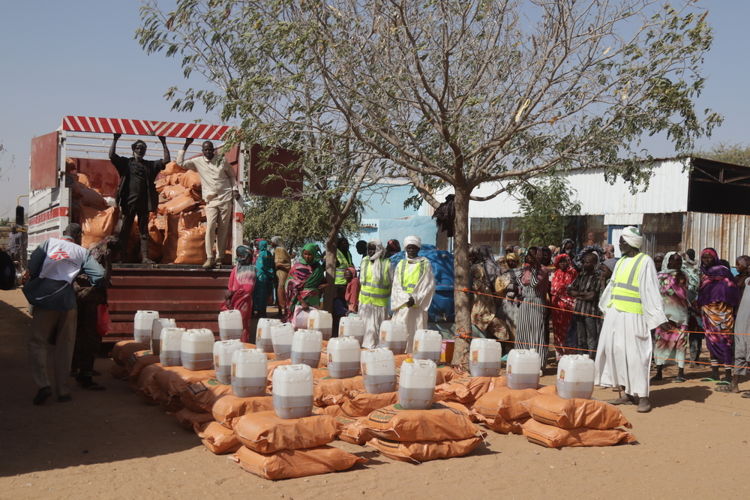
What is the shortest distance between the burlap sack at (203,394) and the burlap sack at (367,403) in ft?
3.46

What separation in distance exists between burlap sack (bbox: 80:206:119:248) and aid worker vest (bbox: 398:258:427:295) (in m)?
4.13

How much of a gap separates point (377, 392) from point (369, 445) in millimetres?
572

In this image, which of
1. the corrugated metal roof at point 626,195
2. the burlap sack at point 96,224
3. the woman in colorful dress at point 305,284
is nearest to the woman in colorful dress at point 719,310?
the woman in colorful dress at point 305,284

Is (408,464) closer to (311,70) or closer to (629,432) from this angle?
(629,432)

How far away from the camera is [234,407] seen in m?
6.07

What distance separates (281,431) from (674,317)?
21.2 feet

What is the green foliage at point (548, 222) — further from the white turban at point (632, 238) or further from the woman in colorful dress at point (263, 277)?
the white turban at point (632, 238)

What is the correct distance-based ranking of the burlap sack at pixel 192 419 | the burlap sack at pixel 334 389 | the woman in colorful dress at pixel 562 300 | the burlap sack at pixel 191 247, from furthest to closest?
1. the burlap sack at pixel 191 247
2. the woman in colorful dress at pixel 562 300
3. the burlap sack at pixel 334 389
4. the burlap sack at pixel 192 419

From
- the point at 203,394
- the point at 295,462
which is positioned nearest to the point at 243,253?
the point at 203,394

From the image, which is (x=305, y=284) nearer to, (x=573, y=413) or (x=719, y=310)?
(x=573, y=413)

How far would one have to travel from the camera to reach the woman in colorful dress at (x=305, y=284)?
1038 centimetres

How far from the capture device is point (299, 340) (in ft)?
24.6

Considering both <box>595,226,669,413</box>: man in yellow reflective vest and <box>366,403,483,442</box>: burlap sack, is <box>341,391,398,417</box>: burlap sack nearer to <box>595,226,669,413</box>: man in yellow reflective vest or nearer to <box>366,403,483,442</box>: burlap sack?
<box>366,403,483,442</box>: burlap sack

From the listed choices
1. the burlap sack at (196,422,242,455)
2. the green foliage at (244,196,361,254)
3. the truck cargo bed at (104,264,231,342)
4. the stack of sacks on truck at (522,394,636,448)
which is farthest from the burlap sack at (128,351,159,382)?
the green foliage at (244,196,361,254)
